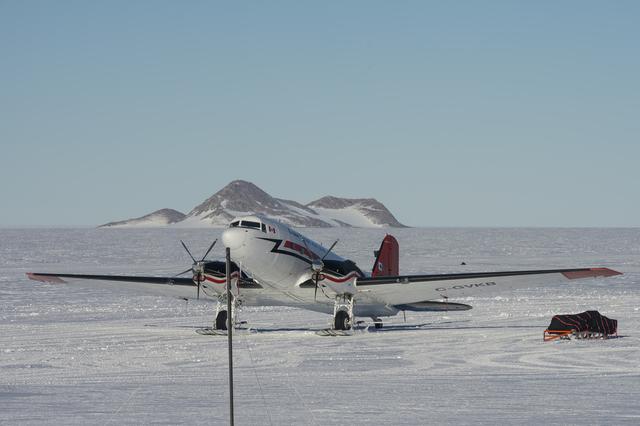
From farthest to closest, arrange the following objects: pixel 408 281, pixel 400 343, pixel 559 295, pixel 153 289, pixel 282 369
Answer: pixel 559 295, pixel 153 289, pixel 408 281, pixel 400 343, pixel 282 369

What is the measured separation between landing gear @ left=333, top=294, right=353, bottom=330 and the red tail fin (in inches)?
233

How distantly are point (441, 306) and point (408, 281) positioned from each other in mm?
4649

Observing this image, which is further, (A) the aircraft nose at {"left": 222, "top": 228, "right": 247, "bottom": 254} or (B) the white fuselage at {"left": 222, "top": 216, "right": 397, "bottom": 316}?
(B) the white fuselage at {"left": 222, "top": 216, "right": 397, "bottom": 316}

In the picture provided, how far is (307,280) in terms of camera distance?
111 feet

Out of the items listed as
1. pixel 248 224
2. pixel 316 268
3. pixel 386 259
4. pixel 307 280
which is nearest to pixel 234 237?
pixel 248 224

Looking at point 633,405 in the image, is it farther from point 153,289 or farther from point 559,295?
point 559,295

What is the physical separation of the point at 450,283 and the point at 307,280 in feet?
17.8

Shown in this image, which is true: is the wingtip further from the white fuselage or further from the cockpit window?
the cockpit window

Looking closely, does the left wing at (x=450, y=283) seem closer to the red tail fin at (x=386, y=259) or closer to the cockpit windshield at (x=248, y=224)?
the cockpit windshield at (x=248, y=224)

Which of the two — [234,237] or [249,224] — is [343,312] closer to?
[249,224]

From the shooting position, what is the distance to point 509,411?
59.5ft

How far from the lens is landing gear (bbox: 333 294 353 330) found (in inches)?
1335

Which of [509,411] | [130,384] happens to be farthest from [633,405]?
[130,384]

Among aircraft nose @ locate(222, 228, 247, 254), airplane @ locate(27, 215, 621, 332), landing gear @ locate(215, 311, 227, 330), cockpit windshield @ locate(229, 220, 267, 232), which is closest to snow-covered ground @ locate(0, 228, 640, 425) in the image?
landing gear @ locate(215, 311, 227, 330)
